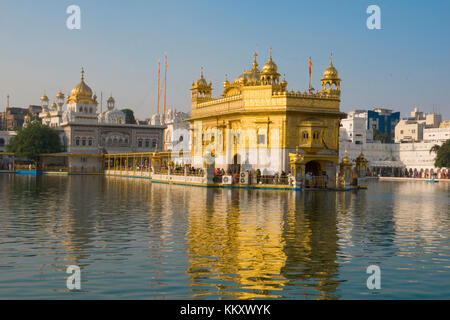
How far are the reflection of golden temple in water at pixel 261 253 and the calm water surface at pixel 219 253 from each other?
2 cm

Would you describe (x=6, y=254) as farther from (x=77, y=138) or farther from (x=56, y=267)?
(x=77, y=138)

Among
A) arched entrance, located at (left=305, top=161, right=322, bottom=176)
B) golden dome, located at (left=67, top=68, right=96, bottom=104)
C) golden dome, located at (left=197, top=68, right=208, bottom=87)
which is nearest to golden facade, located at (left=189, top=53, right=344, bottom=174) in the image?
arched entrance, located at (left=305, top=161, right=322, bottom=176)

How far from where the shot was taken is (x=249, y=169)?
45125mm

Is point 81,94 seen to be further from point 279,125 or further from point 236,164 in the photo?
point 279,125

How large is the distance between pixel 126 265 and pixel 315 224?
8.65 m

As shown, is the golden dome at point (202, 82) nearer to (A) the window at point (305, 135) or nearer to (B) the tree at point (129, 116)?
(A) the window at point (305, 135)

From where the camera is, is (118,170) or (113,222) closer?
(113,222)

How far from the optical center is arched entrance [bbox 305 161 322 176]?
148 ft

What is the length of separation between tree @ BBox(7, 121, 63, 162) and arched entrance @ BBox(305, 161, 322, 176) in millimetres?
47963

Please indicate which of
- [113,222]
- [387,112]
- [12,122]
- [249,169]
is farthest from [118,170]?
[387,112]

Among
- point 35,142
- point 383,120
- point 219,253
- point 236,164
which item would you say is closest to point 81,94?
point 35,142

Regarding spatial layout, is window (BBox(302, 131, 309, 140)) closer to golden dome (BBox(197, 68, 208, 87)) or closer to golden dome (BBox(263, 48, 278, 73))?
golden dome (BBox(263, 48, 278, 73))

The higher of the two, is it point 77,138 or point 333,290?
point 77,138

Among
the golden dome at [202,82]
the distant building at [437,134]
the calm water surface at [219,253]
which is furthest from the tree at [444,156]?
the calm water surface at [219,253]
